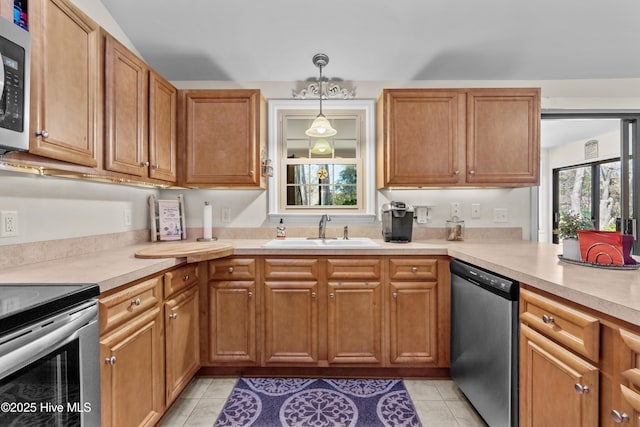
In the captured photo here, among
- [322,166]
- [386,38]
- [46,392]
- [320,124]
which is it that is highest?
[386,38]

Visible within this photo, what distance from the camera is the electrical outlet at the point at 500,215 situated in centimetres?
261

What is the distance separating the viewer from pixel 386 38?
2.25 m

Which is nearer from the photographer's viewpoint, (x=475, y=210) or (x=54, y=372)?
(x=54, y=372)

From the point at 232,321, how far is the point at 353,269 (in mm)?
884

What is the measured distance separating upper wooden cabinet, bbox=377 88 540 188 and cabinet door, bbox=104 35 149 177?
5.38ft

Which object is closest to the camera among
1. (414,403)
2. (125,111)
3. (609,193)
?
(125,111)

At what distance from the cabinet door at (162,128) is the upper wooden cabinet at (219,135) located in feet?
0.24

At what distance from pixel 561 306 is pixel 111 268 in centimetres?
180

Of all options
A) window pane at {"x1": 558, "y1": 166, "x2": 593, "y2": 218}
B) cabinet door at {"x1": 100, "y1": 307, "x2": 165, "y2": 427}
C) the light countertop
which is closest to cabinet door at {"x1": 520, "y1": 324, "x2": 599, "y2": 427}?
the light countertop

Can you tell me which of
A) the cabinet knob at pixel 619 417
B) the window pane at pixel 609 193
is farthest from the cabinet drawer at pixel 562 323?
the window pane at pixel 609 193

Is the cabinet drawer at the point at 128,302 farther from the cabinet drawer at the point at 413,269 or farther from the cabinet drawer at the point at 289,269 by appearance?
the cabinet drawer at the point at 413,269

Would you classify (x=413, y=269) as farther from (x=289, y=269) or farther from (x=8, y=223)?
(x=8, y=223)

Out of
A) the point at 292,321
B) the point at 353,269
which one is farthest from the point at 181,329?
the point at 353,269

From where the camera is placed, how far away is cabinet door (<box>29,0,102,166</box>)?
1.19 metres
